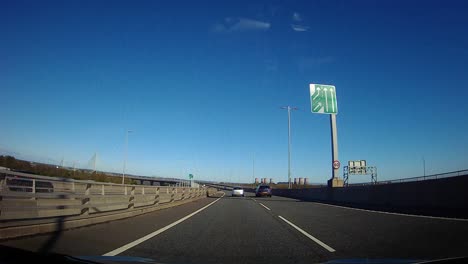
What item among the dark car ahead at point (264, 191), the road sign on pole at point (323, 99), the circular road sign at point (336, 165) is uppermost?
the road sign on pole at point (323, 99)

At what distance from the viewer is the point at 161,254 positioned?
8070 millimetres

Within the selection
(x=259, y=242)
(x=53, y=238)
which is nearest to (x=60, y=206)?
(x=53, y=238)

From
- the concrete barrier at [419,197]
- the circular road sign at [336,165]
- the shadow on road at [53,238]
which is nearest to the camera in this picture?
the shadow on road at [53,238]

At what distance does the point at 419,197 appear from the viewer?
20.1 meters

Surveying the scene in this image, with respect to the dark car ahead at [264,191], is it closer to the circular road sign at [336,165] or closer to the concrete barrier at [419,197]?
the circular road sign at [336,165]

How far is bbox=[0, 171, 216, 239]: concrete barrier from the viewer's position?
9461mm

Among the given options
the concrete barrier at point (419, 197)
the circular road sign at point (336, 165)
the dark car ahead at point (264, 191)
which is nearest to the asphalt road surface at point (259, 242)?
the concrete barrier at point (419, 197)

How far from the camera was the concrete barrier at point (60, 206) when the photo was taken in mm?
9461

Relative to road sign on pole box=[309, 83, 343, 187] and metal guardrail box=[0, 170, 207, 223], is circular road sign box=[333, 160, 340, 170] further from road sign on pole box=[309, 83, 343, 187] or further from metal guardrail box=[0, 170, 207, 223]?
metal guardrail box=[0, 170, 207, 223]

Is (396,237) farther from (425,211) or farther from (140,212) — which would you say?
(140,212)

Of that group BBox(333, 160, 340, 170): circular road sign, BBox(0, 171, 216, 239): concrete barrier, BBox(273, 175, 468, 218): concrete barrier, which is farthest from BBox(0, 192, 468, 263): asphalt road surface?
BBox(333, 160, 340, 170): circular road sign

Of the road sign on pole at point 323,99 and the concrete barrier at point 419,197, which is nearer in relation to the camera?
the concrete barrier at point 419,197

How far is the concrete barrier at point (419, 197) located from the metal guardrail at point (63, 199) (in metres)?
12.1

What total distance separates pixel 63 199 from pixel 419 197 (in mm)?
→ 15242
